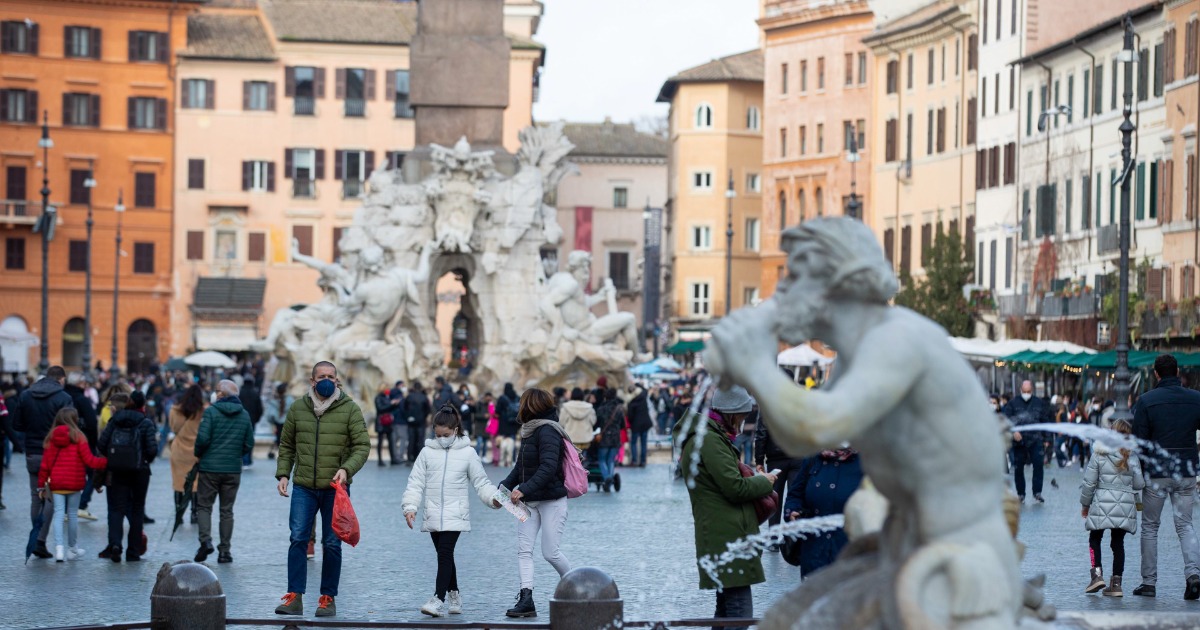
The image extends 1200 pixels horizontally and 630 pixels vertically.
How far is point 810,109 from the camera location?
3150 inches

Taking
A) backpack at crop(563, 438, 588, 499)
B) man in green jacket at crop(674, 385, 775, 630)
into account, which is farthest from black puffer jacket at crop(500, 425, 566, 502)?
man in green jacket at crop(674, 385, 775, 630)

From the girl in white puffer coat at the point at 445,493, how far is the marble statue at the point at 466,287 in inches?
774

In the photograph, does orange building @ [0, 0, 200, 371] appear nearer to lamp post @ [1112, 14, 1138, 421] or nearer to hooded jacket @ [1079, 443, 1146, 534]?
lamp post @ [1112, 14, 1138, 421]

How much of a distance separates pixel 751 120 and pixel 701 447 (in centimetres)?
7952

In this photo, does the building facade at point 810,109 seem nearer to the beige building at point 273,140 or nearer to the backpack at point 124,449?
the beige building at point 273,140

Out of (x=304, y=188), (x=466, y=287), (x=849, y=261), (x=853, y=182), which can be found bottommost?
(x=849, y=261)

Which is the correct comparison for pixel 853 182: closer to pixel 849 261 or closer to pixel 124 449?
pixel 124 449

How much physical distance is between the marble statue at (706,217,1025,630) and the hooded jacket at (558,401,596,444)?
17.2 meters

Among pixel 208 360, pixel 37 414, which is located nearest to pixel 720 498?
pixel 37 414

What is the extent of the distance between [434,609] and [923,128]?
186 feet

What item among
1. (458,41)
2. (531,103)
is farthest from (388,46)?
(458,41)

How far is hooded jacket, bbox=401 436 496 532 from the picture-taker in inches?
456

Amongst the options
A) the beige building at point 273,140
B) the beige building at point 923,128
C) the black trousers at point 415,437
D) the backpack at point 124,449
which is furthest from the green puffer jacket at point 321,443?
the beige building at point 273,140

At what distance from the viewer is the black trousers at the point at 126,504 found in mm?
→ 14773
